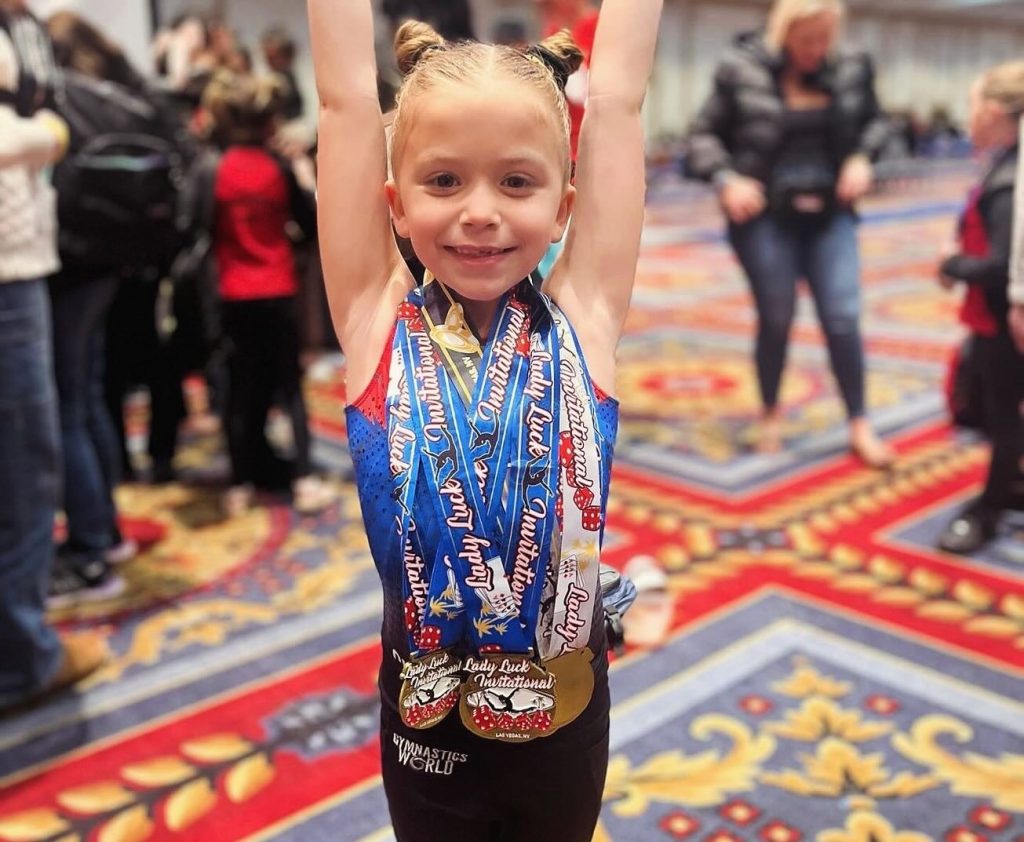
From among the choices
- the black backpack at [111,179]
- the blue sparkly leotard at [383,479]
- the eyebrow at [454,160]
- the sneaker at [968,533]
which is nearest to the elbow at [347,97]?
the eyebrow at [454,160]

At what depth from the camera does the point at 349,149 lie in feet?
3.18

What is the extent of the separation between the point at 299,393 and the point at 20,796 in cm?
159

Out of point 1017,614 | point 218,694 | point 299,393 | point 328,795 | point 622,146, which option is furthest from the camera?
point 299,393

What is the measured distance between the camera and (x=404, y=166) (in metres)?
0.92

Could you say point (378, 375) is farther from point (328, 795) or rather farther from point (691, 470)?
point (691, 470)

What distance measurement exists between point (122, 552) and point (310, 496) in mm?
571

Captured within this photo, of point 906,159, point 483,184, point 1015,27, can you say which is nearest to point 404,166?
point 483,184

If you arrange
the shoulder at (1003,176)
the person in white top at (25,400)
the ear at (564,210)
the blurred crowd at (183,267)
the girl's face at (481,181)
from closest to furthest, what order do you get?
the girl's face at (481,181), the ear at (564,210), the person in white top at (25,400), the blurred crowd at (183,267), the shoulder at (1003,176)

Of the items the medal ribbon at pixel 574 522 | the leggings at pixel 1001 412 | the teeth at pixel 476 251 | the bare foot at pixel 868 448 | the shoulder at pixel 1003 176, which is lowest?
the bare foot at pixel 868 448

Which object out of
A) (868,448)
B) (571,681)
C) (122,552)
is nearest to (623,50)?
(571,681)

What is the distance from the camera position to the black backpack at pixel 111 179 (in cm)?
239

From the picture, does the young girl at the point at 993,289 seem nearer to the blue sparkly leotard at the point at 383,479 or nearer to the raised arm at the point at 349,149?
the blue sparkly leotard at the point at 383,479

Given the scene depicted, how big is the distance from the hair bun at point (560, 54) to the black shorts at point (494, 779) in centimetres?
62

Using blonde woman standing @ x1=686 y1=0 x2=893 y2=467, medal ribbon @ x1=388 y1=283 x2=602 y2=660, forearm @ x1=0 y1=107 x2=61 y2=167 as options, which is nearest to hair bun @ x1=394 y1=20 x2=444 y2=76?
medal ribbon @ x1=388 y1=283 x2=602 y2=660
